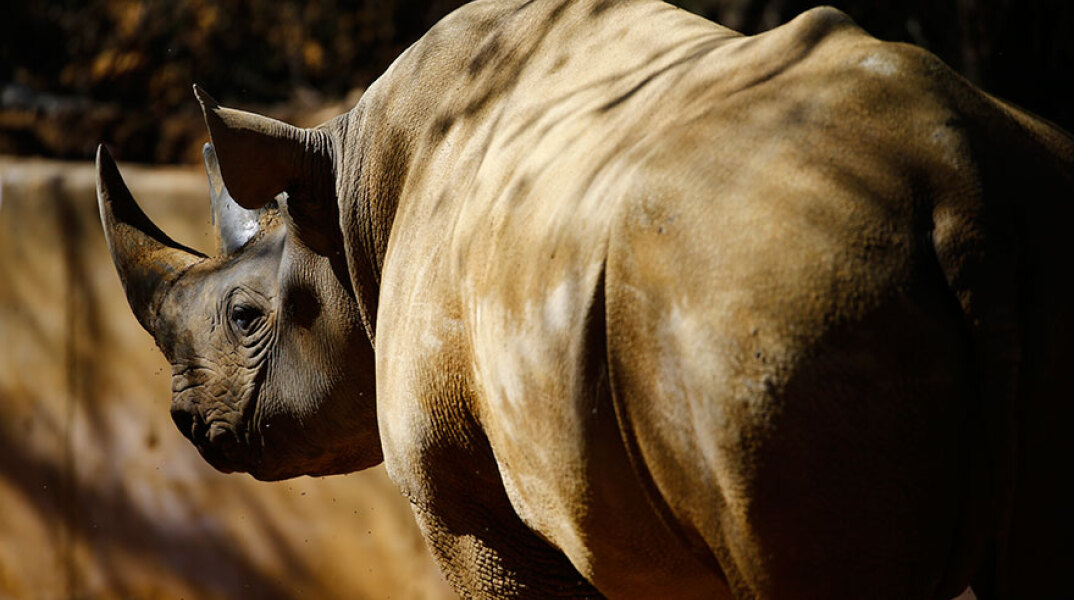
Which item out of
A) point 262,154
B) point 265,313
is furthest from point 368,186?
point 265,313

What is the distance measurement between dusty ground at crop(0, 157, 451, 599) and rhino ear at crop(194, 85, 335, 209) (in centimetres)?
266

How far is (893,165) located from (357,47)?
6.90 meters

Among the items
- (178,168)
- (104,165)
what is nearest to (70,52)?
(178,168)

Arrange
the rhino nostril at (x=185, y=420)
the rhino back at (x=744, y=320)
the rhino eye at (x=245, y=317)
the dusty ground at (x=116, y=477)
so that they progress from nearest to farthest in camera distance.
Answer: the rhino back at (x=744, y=320) < the rhino eye at (x=245, y=317) < the rhino nostril at (x=185, y=420) < the dusty ground at (x=116, y=477)

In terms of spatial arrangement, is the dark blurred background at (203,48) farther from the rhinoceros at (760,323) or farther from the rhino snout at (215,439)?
the rhinoceros at (760,323)

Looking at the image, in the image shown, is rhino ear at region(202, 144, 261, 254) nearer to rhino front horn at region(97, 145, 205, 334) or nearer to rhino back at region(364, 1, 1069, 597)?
rhino front horn at region(97, 145, 205, 334)

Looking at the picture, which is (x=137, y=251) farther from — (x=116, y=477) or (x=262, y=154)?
(x=116, y=477)

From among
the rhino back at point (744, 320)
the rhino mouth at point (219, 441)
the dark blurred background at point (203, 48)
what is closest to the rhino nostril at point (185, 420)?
the rhino mouth at point (219, 441)

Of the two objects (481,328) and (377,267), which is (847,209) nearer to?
(481,328)

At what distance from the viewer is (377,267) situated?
2951mm

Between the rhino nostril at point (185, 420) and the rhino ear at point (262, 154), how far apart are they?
74cm

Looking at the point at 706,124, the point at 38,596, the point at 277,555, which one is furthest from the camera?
the point at 38,596

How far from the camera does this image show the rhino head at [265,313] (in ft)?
9.87

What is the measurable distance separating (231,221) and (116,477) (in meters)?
2.79
